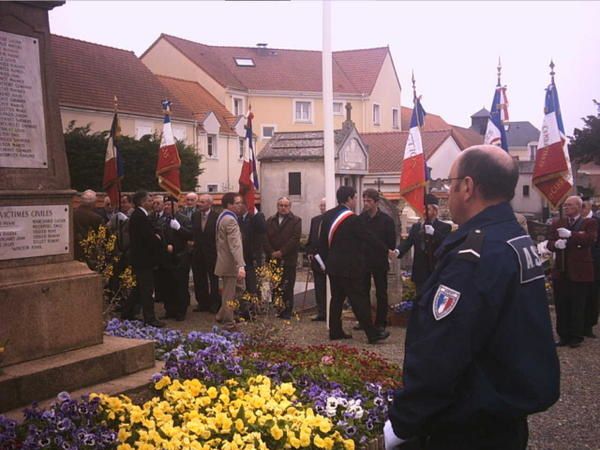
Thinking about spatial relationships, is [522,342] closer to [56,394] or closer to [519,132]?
[56,394]

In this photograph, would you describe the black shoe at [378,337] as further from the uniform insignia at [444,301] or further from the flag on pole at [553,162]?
the uniform insignia at [444,301]

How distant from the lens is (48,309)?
16.6 feet

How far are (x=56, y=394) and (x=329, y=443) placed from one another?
6.34ft

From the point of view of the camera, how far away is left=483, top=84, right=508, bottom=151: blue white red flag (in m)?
12.8

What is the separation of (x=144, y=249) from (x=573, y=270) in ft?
19.1

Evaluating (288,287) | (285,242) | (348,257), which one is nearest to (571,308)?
(348,257)

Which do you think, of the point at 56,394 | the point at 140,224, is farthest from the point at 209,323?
the point at 56,394

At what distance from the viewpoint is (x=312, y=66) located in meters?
57.6

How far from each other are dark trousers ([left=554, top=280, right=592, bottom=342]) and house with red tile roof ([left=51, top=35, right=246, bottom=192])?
1072 inches

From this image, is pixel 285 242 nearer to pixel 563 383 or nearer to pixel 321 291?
pixel 321 291

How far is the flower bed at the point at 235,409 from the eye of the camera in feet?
12.9

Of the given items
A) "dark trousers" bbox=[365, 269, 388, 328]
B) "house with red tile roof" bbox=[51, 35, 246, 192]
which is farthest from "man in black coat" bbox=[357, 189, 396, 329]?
"house with red tile roof" bbox=[51, 35, 246, 192]

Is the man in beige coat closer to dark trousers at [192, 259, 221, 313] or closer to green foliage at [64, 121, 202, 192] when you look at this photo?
dark trousers at [192, 259, 221, 313]

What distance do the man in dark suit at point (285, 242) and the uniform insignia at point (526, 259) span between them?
870 centimetres
